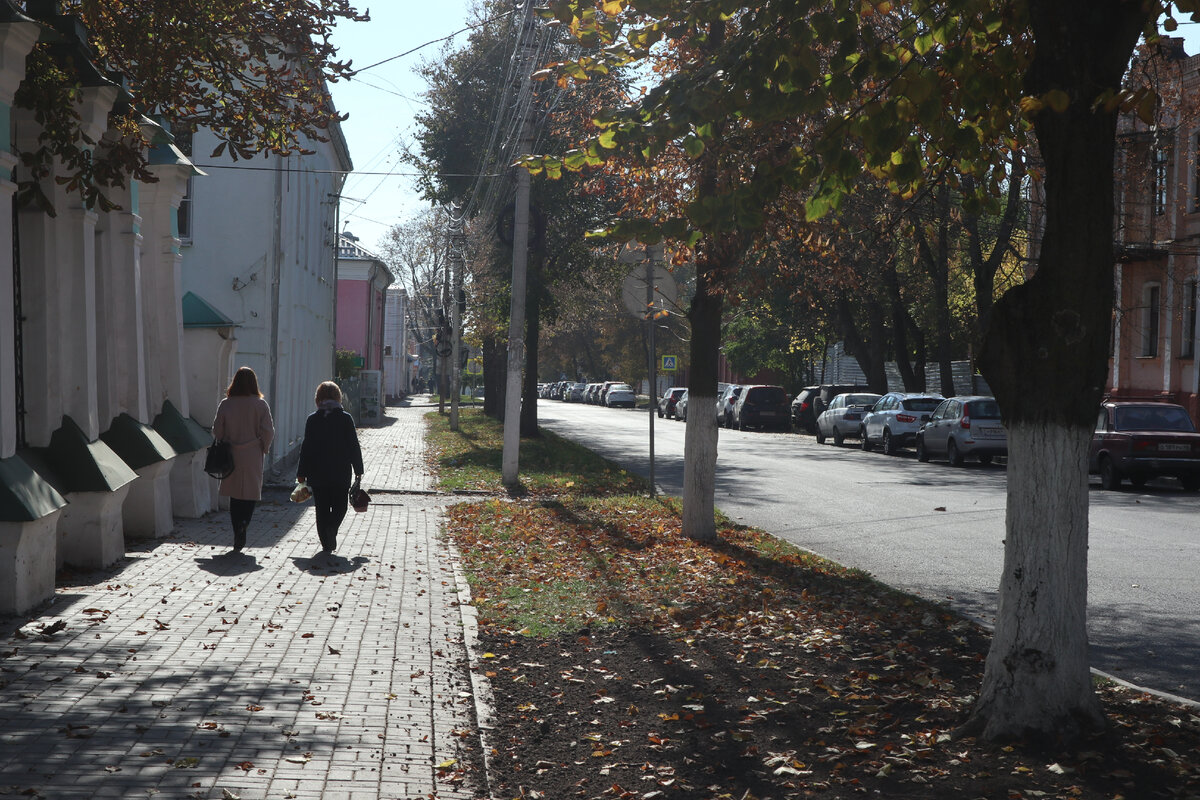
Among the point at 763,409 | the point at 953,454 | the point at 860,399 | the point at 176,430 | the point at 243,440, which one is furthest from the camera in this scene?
the point at 763,409

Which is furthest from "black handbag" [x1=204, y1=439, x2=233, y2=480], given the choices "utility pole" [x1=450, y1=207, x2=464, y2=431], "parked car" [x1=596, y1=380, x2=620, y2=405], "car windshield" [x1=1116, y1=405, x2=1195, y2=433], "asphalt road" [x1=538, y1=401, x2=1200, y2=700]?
A: "parked car" [x1=596, y1=380, x2=620, y2=405]

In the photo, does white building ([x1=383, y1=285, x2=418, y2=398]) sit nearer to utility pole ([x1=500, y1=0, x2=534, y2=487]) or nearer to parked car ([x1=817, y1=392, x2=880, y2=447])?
parked car ([x1=817, y1=392, x2=880, y2=447])

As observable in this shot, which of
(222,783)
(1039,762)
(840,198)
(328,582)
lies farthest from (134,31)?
(1039,762)

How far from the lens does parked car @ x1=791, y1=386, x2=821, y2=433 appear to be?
40838 millimetres

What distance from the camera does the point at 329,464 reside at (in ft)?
36.6

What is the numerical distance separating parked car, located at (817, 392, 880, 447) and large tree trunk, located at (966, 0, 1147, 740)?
1082 inches

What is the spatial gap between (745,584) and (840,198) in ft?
12.8

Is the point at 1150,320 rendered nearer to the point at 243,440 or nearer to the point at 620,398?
the point at 243,440

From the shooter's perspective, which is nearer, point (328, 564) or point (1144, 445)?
point (328, 564)

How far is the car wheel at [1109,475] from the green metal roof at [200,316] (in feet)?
46.1

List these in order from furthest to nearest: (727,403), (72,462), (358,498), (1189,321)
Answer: (727,403) → (1189,321) → (358,498) → (72,462)

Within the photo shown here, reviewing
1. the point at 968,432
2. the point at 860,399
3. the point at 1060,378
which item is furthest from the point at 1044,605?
the point at 860,399

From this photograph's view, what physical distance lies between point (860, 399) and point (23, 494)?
2896 cm

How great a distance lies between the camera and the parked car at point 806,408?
A: 40838 millimetres
